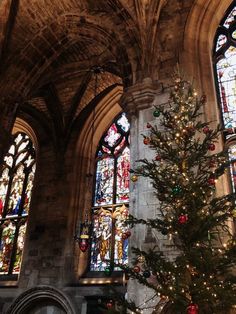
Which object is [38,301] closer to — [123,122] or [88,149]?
[88,149]

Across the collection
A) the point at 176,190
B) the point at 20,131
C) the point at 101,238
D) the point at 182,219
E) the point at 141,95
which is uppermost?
the point at 20,131

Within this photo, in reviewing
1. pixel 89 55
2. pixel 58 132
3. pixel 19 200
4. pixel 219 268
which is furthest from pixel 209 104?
pixel 19 200

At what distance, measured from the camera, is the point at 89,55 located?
10.5 m

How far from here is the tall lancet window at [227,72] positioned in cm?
695

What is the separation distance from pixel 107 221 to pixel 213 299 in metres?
6.60

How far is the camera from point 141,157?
21.4 ft

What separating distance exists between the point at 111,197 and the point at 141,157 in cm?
388

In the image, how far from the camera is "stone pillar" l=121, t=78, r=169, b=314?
220 inches

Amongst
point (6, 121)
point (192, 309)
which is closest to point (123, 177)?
point (6, 121)

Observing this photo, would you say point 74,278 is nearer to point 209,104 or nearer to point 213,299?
point 209,104

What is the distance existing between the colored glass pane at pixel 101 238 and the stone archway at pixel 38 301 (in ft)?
3.88

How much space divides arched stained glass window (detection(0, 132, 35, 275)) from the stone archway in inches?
50.9

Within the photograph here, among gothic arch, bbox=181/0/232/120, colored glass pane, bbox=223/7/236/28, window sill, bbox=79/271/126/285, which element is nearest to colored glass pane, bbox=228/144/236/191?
gothic arch, bbox=181/0/232/120

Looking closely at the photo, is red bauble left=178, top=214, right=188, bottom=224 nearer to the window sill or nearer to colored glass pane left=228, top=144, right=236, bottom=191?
colored glass pane left=228, top=144, right=236, bottom=191
